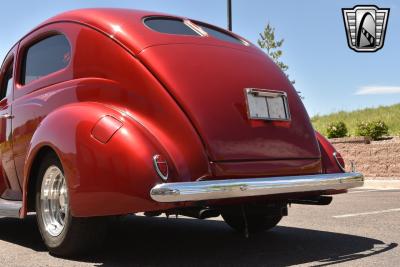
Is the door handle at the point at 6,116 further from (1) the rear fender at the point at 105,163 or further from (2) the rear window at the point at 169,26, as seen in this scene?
(2) the rear window at the point at 169,26

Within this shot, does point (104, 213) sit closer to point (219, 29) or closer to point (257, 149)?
point (257, 149)

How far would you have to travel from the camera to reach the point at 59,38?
4848 mm

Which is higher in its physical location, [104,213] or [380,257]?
[104,213]

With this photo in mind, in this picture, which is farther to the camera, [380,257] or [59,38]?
[59,38]

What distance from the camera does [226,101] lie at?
402 cm

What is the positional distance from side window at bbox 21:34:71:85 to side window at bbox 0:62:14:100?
0.30 metres

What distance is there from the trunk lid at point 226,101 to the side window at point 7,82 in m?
2.33

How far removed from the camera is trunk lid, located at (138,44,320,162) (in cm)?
386

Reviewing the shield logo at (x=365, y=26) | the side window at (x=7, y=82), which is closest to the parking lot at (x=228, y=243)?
the side window at (x=7, y=82)

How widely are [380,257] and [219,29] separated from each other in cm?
252

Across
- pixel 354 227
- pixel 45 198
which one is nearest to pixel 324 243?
pixel 354 227

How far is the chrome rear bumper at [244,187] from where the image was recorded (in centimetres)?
337

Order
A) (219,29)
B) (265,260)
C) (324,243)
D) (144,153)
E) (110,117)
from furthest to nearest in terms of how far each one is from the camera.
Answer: (219,29)
(324,243)
(265,260)
(110,117)
(144,153)

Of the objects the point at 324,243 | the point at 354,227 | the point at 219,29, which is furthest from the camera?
the point at 354,227
